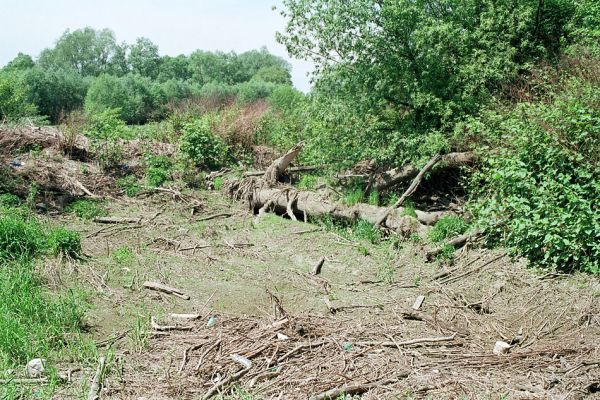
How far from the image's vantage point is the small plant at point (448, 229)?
921 centimetres

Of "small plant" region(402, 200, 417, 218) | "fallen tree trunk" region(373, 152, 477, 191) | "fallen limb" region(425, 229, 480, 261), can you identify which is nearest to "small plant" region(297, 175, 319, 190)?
"fallen tree trunk" region(373, 152, 477, 191)

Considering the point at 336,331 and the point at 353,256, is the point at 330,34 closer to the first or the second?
the point at 353,256

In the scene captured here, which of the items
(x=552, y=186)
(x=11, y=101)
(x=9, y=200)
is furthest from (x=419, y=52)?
(x=11, y=101)

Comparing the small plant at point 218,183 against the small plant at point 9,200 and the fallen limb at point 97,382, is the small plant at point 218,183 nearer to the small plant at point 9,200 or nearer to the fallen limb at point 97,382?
the small plant at point 9,200

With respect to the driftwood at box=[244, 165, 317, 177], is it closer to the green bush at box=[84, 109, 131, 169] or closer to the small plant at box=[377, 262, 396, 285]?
the green bush at box=[84, 109, 131, 169]

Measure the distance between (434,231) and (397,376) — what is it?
4656mm

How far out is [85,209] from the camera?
11883 millimetres

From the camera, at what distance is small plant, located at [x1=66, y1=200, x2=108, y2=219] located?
11652 millimetres

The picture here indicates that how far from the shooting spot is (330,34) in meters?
11.5

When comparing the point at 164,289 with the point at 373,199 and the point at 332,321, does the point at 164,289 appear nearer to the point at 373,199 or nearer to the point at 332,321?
the point at 332,321

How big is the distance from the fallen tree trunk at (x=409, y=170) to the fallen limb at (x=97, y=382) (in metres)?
7.15

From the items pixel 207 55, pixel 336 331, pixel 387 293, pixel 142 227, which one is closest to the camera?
pixel 336 331

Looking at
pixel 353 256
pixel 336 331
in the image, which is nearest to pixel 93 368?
pixel 336 331

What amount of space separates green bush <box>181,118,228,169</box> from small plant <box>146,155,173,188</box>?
65 centimetres
